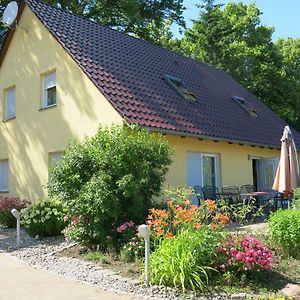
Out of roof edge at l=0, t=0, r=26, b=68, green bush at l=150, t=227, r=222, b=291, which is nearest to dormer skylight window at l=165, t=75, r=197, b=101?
roof edge at l=0, t=0, r=26, b=68

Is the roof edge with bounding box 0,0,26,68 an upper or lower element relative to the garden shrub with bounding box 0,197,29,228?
upper

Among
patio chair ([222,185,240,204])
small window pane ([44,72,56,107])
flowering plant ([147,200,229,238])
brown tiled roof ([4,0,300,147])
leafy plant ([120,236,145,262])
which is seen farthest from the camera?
small window pane ([44,72,56,107])

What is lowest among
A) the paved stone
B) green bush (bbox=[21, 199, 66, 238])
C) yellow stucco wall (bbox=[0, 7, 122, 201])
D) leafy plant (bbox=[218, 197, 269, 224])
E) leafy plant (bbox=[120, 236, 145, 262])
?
the paved stone

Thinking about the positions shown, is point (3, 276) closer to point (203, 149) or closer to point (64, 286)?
point (64, 286)

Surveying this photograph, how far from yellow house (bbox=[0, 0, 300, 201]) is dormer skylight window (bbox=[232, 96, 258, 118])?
364 mm

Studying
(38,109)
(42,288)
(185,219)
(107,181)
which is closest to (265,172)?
(38,109)

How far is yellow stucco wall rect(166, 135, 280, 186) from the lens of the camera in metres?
13.8

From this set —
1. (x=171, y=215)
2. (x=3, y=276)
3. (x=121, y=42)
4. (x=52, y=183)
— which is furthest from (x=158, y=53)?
(x=3, y=276)

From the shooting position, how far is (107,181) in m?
9.14

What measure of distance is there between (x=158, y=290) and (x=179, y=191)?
2364mm

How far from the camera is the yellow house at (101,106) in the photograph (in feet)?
44.5

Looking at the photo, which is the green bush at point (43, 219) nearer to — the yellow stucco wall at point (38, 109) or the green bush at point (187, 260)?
the yellow stucco wall at point (38, 109)

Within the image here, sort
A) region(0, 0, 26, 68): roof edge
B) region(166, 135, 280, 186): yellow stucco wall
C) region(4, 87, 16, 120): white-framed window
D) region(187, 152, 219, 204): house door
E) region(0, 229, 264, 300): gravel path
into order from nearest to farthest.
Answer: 1. region(0, 229, 264, 300): gravel path
2. region(166, 135, 280, 186): yellow stucco wall
3. region(187, 152, 219, 204): house door
4. region(0, 0, 26, 68): roof edge
5. region(4, 87, 16, 120): white-framed window

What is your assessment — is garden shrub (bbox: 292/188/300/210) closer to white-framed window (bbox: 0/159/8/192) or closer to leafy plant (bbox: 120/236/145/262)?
leafy plant (bbox: 120/236/145/262)
